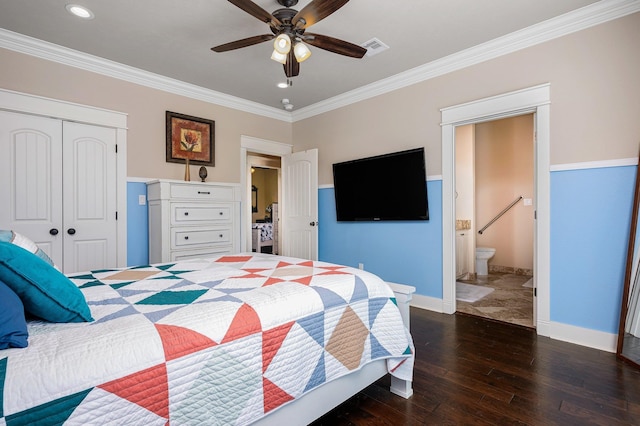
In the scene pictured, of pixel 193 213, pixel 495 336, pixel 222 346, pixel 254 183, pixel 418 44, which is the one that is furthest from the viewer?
pixel 254 183

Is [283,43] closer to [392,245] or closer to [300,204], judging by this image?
[392,245]

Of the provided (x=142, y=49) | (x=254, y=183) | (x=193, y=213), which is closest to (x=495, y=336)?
(x=193, y=213)

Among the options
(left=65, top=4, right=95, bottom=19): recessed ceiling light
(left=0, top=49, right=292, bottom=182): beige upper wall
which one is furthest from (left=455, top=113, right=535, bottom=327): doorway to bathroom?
(left=65, top=4, right=95, bottom=19): recessed ceiling light

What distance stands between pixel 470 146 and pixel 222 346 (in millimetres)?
5059

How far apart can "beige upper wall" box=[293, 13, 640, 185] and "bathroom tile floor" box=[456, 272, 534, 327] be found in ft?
4.99

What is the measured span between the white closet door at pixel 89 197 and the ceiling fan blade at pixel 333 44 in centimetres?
244

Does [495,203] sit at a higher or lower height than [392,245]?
higher

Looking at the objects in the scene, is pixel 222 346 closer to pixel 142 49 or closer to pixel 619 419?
pixel 619 419

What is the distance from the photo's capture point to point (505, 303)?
3.63 m

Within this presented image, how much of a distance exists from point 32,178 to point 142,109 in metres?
1.27

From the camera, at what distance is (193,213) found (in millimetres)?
3604

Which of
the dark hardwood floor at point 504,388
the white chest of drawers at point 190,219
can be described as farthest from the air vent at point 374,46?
the dark hardwood floor at point 504,388

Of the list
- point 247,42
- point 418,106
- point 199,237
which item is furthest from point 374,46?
point 199,237

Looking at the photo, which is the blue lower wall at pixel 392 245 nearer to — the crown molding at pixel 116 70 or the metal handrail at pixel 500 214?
the crown molding at pixel 116 70
